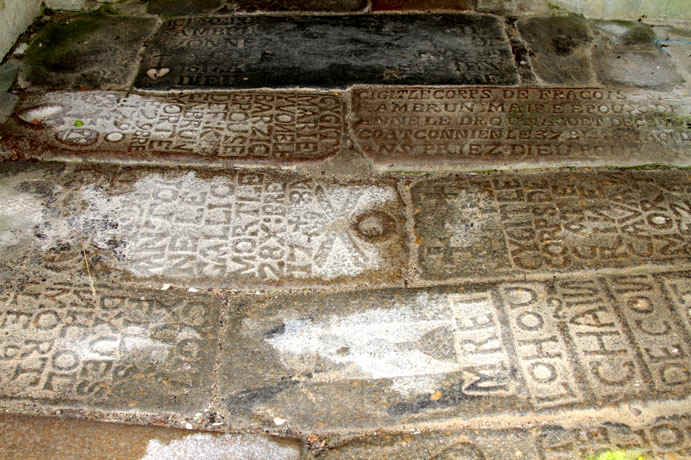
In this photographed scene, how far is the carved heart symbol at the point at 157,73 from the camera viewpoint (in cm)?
270

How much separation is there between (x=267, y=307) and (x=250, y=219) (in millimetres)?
350

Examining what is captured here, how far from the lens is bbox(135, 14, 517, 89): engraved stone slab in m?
2.70

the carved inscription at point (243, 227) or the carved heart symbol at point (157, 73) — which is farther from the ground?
→ the carved heart symbol at point (157, 73)

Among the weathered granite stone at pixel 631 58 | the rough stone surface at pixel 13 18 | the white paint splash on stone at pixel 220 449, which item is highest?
the rough stone surface at pixel 13 18

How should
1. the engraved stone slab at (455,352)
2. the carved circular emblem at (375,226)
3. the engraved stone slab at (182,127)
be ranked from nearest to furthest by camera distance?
the engraved stone slab at (455,352)
the carved circular emblem at (375,226)
the engraved stone slab at (182,127)

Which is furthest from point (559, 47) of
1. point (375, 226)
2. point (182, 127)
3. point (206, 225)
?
point (206, 225)

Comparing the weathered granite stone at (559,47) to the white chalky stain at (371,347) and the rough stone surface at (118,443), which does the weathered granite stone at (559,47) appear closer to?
the white chalky stain at (371,347)

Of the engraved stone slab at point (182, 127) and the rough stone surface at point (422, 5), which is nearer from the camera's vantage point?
the engraved stone slab at point (182, 127)

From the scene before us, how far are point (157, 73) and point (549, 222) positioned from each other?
5.61ft

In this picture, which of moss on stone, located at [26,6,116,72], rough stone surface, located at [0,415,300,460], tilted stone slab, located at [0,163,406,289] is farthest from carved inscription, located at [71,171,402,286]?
moss on stone, located at [26,6,116,72]

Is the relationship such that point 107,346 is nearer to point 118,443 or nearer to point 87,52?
point 118,443

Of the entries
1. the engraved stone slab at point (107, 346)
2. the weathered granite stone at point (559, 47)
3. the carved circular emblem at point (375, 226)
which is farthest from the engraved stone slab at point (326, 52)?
the engraved stone slab at point (107, 346)

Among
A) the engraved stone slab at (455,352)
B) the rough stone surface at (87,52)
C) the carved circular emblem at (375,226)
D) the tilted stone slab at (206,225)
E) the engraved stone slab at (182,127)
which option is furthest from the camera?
the rough stone surface at (87,52)

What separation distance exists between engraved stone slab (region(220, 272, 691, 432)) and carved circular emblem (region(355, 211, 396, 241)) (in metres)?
0.23
